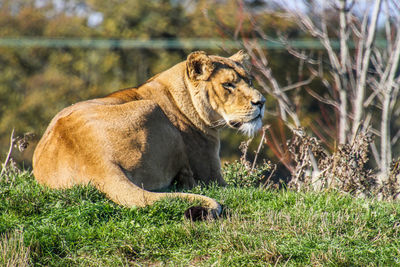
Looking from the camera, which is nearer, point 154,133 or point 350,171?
point 154,133

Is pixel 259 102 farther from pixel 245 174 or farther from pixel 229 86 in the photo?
pixel 245 174

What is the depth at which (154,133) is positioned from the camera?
18.1 feet

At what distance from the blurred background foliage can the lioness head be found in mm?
5575

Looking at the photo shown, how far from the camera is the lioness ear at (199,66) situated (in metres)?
6.32

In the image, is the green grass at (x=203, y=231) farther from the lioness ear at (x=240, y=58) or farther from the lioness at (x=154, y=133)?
the lioness ear at (x=240, y=58)

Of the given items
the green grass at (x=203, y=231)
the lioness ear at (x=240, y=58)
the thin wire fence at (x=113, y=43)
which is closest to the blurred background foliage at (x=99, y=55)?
the thin wire fence at (x=113, y=43)

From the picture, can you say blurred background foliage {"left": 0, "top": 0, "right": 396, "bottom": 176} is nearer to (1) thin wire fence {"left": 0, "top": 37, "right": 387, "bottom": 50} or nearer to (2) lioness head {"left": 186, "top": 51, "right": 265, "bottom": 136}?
(1) thin wire fence {"left": 0, "top": 37, "right": 387, "bottom": 50}

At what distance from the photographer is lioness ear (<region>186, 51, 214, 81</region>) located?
6.32m

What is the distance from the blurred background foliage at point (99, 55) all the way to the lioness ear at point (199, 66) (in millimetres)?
5668

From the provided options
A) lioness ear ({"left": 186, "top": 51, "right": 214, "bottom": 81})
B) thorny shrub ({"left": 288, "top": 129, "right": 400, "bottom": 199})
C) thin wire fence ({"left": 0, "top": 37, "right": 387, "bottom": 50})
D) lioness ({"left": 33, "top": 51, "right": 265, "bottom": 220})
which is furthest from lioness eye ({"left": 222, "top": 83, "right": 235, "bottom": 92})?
thin wire fence ({"left": 0, "top": 37, "right": 387, "bottom": 50})

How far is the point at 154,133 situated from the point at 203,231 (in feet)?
4.50

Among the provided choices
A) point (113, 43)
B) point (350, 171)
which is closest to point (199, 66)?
point (350, 171)

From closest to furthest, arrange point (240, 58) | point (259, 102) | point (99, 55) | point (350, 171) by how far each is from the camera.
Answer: point (350, 171), point (259, 102), point (240, 58), point (99, 55)

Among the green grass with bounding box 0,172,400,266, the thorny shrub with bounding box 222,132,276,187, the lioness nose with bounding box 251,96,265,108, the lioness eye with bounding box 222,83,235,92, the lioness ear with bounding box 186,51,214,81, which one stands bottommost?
the thorny shrub with bounding box 222,132,276,187
